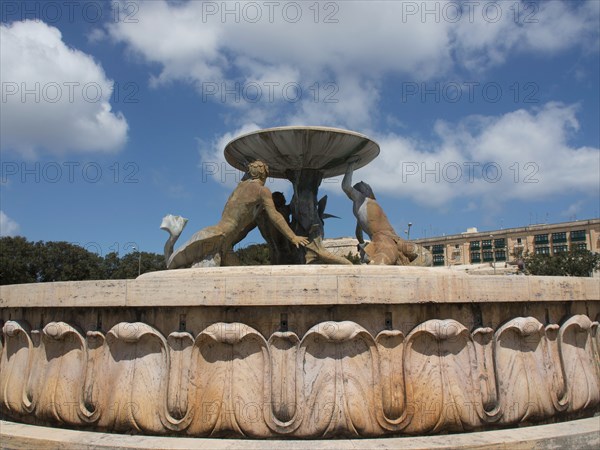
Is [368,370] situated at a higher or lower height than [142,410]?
higher

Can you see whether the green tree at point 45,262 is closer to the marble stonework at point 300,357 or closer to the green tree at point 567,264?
the green tree at point 567,264

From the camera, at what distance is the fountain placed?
13.5ft

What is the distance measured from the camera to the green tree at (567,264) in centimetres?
4125

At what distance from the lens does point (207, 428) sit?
4137 mm

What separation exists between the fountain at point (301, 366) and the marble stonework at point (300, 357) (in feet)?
0.03

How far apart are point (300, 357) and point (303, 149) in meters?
4.60

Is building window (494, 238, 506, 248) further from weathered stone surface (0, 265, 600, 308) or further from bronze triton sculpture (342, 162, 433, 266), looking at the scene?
weathered stone surface (0, 265, 600, 308)

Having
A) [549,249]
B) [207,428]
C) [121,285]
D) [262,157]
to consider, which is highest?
[549,249]

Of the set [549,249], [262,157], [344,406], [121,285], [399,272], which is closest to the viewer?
[344,406]

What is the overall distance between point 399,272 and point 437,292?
152 centimetres

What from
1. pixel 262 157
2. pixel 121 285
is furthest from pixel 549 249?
pixel 121 285

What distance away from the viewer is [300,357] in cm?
417

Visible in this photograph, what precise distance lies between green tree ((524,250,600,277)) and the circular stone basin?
37418 millimetres

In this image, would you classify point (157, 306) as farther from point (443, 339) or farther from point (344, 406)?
point (443, 339)
